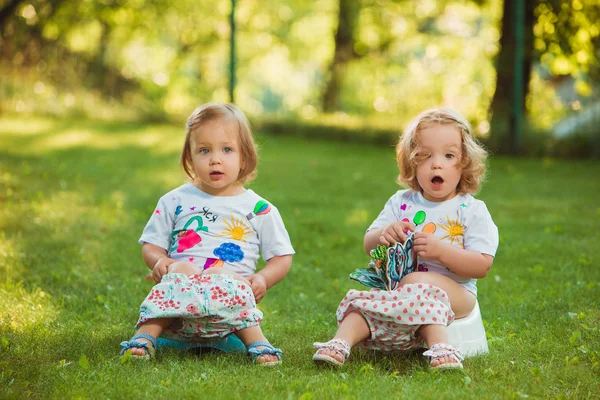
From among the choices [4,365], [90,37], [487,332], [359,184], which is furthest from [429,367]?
[90,37]

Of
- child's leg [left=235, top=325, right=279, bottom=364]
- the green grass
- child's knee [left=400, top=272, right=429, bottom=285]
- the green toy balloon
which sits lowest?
the green grass

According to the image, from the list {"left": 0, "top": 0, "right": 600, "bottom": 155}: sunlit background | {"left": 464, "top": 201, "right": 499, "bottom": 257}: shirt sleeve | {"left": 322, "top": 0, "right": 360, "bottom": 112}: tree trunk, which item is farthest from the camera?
{"left": 322, "top": 0, "right": 360, "bottom": 112}: tree trunk

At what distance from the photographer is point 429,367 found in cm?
325

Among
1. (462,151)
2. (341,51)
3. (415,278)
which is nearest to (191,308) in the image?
(415,278)

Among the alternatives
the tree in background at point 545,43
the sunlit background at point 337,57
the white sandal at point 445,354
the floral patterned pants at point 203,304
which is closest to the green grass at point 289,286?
the white sandal at point 445,354

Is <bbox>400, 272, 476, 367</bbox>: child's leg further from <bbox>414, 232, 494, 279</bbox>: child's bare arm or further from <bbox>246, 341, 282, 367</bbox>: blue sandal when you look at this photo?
<bbox>246, 341, 282, 367</bbox>: blue sandal

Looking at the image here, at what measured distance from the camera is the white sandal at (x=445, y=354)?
321 centimetres

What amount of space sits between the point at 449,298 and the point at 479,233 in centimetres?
35

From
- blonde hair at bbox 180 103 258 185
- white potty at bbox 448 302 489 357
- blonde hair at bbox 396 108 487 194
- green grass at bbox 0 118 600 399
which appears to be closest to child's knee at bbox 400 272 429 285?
white potty at bbox 448 302 489 357

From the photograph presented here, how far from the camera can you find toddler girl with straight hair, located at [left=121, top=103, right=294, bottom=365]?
3.45 metres

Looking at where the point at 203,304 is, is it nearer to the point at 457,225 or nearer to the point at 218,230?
the point at 218,230

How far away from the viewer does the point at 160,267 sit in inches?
141

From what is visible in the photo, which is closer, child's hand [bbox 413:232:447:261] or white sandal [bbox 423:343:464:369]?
white sandal [bbox 423:343:464:369]

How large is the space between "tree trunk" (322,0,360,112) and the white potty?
12.2 meters
